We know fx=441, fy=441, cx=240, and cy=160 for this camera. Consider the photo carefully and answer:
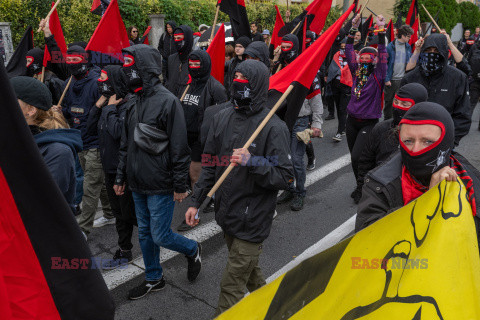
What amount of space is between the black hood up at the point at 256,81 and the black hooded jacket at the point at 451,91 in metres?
2.71

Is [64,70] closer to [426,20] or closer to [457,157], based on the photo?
[457,157]

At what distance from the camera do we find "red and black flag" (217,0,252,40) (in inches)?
265

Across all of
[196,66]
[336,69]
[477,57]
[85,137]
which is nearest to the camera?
[85,137]

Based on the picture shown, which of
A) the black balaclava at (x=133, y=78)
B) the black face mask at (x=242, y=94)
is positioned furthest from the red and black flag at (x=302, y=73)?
the black balaclava at (x=133, y=78)

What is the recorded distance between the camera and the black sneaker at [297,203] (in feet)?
18.7

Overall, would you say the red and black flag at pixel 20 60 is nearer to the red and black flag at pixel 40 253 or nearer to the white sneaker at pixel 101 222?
the white sneaker at pixel 101 222

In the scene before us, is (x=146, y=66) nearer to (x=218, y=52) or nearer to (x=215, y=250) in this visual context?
(x=215, y=250)

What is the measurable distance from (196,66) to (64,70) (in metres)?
2.50

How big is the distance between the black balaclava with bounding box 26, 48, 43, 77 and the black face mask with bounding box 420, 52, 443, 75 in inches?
201

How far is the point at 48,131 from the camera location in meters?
2.68

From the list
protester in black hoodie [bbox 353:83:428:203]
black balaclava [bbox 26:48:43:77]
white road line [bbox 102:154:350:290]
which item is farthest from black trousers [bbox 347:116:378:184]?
black balaclava [bbox 26:48:43:77]

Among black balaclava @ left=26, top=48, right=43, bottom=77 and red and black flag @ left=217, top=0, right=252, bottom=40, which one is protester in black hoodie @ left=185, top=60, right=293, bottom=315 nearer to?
red and black flag @ left=217, top=0, right=252, bottom=40

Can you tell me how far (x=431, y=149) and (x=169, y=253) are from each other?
3045 millimetres

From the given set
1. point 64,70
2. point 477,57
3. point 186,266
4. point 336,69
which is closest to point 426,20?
point 477,57
